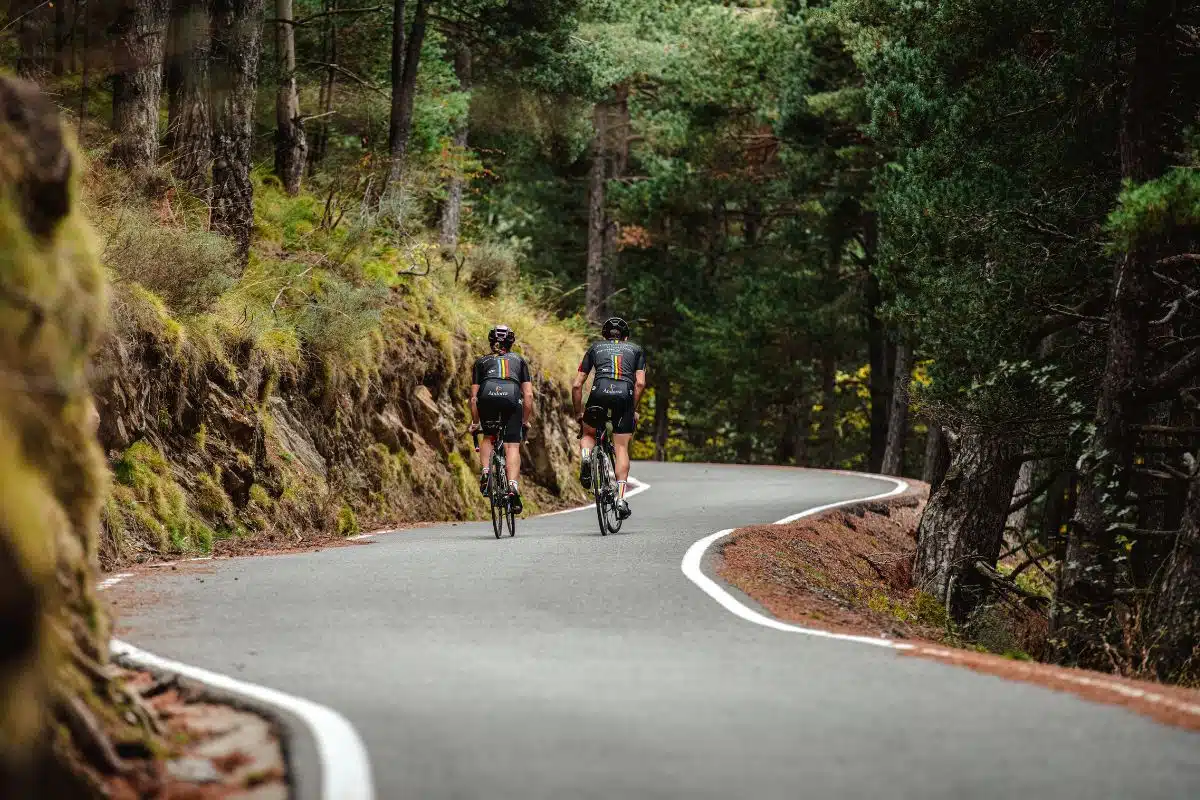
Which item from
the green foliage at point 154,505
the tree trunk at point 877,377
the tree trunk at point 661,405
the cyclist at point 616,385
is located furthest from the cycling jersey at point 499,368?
the tree trunk at point 661,405

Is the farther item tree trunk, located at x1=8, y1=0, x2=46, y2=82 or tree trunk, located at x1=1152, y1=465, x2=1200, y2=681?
tree trunk, located at x1=8, y1=0, x2=46, y2=82

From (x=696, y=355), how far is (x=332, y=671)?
4424 centimetres

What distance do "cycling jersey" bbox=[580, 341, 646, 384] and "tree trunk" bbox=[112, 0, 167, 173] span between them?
5.97m

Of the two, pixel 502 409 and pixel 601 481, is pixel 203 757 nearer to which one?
pixel 601 481

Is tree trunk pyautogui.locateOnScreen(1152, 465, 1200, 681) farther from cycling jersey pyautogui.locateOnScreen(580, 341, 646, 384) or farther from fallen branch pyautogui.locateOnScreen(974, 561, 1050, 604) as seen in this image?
cycling jersey pyautogui.locateOnScreen(580, 341, 646, 384)

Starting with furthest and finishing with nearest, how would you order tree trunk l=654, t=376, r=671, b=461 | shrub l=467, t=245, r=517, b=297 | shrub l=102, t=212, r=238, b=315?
tree trunk l=654, t=376, r=671, b=461 < shrub l=467, t=245, r=517, b=297 < shrub l=102, t=212, r=238, b=315

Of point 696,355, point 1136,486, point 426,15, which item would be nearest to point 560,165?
point 696,355

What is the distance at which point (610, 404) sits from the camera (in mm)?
15633

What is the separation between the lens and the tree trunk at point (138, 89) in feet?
56.9

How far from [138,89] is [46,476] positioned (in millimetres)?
12838

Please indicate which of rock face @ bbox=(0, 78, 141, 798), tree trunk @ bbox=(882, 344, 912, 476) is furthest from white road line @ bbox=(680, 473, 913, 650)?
tree trunk @ bbox=(882, 344, 912, 476)

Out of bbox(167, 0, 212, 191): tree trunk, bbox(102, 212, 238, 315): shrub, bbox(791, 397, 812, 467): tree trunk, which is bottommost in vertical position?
bbox(791, 397, 812, 467): tree trunk

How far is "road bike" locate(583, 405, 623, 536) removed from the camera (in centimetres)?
1558

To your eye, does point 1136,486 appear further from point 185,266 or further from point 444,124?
point 444,124
